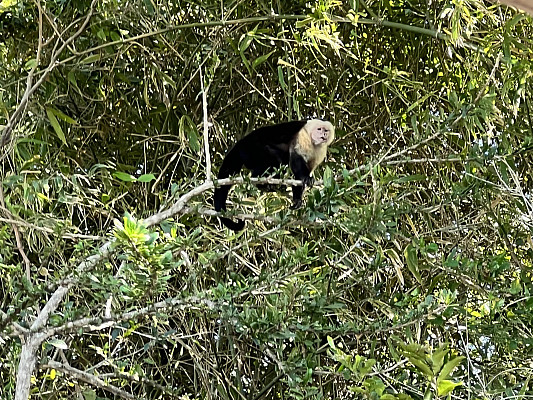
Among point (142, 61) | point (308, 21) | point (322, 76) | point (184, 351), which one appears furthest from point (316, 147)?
point (184, 351)

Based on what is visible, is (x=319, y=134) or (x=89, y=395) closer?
(x=89, y=395)

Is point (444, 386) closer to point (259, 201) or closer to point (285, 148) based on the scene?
point (259, 201)

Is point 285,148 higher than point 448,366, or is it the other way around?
point 448,366

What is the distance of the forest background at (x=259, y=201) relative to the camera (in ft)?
4.27

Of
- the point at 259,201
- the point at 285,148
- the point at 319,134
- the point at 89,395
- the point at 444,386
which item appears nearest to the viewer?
the point at 444,386

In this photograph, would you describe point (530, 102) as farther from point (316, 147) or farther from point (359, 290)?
point (359, 290)

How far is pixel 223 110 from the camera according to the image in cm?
200

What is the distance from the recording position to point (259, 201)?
5.50 feet

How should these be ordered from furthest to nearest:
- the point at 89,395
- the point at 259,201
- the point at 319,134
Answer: the point at 319,134, the point at 259,201, the point at 89,395

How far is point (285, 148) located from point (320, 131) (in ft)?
0.48

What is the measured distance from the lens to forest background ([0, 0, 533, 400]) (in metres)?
1.30

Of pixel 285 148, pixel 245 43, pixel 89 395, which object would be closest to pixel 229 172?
pixel 285 148

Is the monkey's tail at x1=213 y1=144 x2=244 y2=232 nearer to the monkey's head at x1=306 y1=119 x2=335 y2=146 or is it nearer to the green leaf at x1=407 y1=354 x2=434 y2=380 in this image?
the monkey's head at x1=306 y1=119 x2=335 y2=146

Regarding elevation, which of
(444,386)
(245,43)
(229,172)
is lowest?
(229,172)
